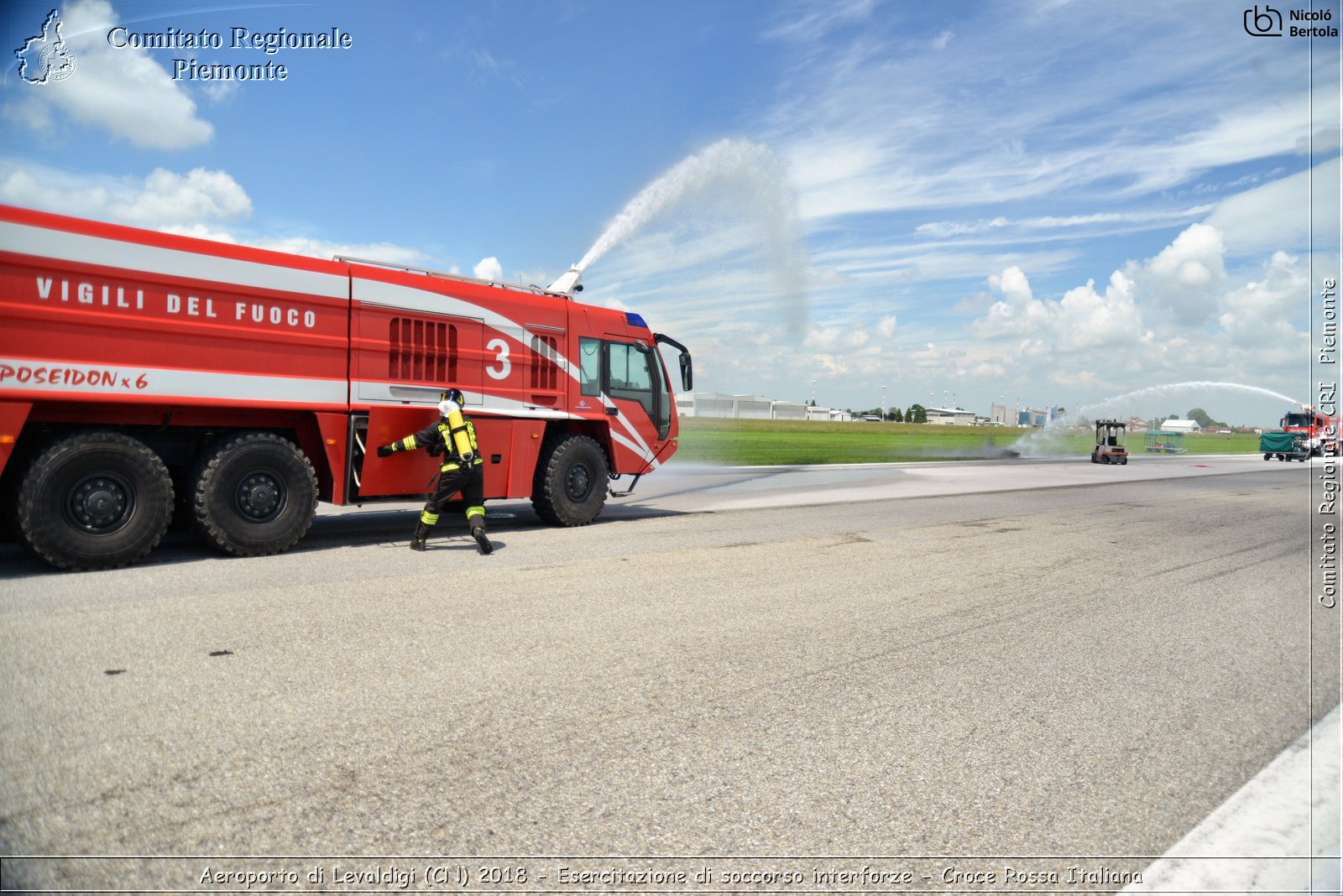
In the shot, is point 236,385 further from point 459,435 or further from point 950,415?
point 950,415

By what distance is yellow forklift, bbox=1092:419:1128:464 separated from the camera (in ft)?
112

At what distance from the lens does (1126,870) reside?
2.60 meters

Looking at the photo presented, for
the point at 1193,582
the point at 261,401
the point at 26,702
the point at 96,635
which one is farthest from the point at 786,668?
the point at 261,401

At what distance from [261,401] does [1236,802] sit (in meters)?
8.16

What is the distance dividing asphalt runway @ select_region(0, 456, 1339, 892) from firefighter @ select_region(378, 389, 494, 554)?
21.8 inches

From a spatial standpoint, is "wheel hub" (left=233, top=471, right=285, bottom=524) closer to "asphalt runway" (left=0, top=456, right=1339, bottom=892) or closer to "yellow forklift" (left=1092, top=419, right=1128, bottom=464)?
"asphalt runway" (left=0, top=456, right=1339, bottom=892)

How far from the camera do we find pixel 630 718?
3.74 metres

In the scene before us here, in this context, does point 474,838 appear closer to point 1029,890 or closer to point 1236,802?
point 1029,890

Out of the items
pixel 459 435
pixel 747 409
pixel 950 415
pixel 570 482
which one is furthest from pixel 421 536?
pixel 950 415

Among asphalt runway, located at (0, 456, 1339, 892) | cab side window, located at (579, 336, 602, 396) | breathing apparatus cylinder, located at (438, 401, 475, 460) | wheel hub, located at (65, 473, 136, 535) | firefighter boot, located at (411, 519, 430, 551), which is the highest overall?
cab side window, located at (579, 336, 602, 396)

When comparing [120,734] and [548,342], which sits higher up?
[548,342]

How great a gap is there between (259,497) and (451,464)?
188 cm

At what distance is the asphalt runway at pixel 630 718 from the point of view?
2.59 m

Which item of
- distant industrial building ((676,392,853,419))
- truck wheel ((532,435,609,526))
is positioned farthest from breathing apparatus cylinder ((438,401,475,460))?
distant industrial building ((676,392,853,419))
